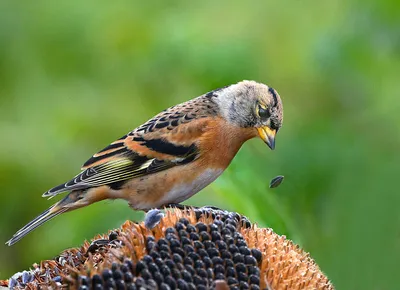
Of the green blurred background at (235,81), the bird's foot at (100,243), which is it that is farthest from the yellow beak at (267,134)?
the bird's foot at (100,243)

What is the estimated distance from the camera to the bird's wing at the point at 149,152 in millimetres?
4379

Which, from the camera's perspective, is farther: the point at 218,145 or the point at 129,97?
the point at 129,97

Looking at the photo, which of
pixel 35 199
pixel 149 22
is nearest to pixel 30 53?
pixel 149 22

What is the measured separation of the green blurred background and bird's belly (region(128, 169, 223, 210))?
0.18 metres

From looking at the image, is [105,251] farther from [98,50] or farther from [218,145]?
[98,50]

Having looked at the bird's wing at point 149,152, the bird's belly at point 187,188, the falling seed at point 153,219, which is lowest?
the falling seed at point 153,219

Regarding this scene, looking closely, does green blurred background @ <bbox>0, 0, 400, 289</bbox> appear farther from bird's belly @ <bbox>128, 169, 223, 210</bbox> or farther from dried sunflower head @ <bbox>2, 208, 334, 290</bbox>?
dried sunflower head @ <bbox>2, 208, 334, 290</bbox>

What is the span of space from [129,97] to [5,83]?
1.14m

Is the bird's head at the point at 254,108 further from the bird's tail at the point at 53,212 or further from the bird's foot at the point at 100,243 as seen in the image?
the bird's foot at the point at 100,243

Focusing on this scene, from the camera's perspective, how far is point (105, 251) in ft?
9.21

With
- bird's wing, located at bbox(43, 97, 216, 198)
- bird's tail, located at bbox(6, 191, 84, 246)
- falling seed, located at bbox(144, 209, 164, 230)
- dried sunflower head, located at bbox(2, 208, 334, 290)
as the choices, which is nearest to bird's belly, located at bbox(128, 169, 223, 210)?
bird's wing, located at bbox(43, 97, 216, 198)

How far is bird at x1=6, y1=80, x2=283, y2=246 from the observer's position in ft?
14.1

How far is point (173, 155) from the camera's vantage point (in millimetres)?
4438

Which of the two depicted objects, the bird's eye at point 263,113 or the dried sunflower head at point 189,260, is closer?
the dried sunflower head at point 189,260
